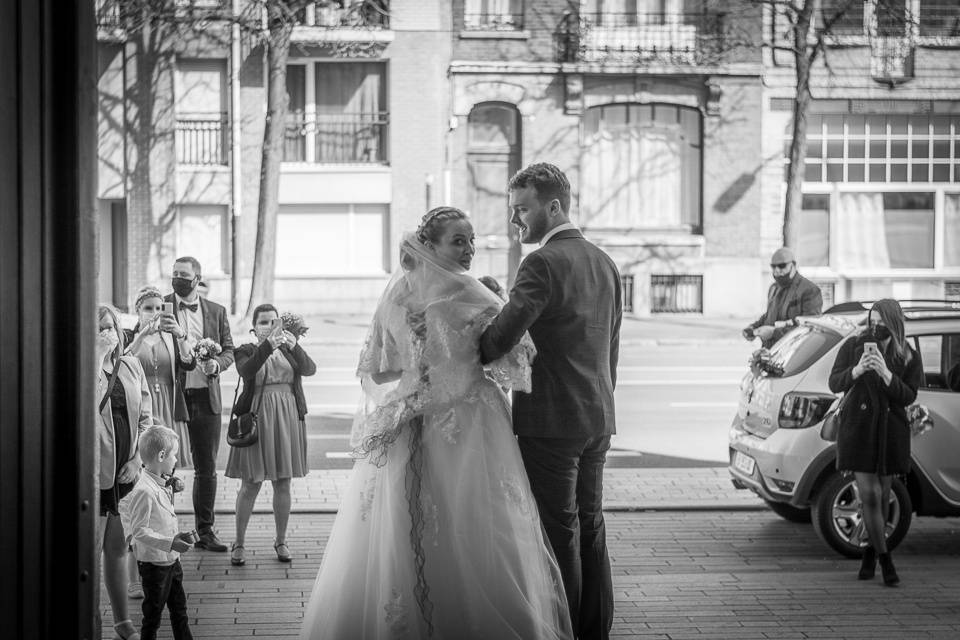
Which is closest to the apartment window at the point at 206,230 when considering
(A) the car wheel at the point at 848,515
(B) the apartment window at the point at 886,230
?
(B) the apartment window at the point at 886,230

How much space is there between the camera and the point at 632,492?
32.4ft

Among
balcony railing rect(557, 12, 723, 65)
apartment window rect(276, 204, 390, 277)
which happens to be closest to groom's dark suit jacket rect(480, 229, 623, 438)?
apartment window rect(276, 204, 390, 277)

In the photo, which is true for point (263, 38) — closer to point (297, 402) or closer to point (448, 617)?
point (297, 402)

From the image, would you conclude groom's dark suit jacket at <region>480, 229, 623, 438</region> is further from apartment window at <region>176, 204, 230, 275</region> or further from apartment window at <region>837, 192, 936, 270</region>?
apartment window at <region>837, 192, 936, 270</region>

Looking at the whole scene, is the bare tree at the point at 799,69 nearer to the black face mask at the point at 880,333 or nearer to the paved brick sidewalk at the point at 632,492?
the paved brick sidewalk at the point at 632,492

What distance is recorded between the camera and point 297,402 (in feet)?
25.1

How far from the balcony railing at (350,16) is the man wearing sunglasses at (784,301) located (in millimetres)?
16204

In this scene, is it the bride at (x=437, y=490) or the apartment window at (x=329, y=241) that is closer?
the bride at (x=437, y=490)

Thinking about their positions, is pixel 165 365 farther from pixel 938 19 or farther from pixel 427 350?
pixel 938 19

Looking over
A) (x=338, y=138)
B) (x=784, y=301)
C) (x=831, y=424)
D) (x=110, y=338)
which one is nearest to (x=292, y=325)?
(x=110, y=338)

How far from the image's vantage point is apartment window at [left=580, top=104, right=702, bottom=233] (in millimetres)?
30766

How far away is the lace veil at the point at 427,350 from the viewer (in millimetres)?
5332

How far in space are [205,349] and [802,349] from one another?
4.02 meters

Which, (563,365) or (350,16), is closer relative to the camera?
(563,365)
